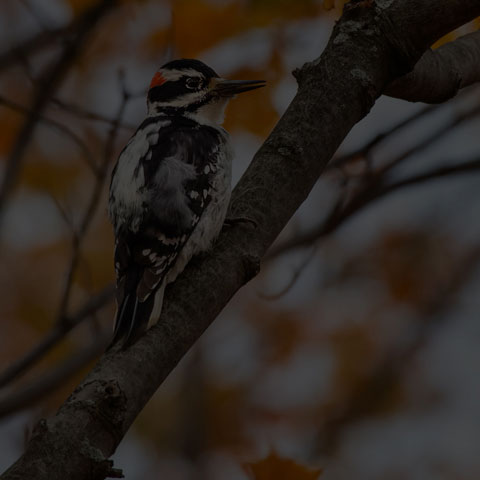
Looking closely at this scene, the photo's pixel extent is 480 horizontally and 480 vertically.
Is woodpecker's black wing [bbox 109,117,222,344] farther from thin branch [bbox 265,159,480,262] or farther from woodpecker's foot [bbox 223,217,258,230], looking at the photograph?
thin branch [bbox 265,159,480,262]

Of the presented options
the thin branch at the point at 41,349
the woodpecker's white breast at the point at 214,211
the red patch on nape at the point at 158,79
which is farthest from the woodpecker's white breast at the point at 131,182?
the red patch on nape at the point at 158,79

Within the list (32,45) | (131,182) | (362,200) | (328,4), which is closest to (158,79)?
(32,45)

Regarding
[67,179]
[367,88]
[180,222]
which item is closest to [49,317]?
[67,179]

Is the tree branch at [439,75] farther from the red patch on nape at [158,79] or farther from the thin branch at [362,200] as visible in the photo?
the red patch on nape at [158,79]

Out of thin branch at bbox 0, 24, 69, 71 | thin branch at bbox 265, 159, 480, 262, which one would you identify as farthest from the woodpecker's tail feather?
thin branch at bbox 0, 24, 69, 71

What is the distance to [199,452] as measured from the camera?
534cm

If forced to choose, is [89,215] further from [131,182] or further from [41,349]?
[41,349]

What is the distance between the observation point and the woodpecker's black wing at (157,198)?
3.52 m

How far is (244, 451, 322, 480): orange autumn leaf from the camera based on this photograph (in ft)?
10.7

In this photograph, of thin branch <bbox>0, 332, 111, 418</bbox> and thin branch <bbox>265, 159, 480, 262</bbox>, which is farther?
thin branch <bbox>265, 159, 480, 262</bbox>

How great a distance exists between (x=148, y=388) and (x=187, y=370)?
3915 millimetres

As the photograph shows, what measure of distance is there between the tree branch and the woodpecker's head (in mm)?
1664

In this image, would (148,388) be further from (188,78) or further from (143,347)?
(188,78)

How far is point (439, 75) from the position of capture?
128 inches
